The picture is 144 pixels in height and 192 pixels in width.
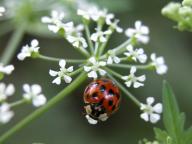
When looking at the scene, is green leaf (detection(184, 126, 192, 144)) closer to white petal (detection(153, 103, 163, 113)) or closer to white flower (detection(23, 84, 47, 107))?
white petal (detection(153, 103, 163, 113))

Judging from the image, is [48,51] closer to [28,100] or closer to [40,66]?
[40,66]

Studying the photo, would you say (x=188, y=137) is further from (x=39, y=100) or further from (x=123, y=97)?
(x=123, y=97)

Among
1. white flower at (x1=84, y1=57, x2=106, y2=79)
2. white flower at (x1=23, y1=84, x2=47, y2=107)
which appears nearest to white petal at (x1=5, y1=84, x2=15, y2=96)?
white flower at (x1=23, y1=84, x2=47, y2=107)

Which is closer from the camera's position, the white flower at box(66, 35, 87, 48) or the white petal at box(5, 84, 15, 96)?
the white petal at box(5, 84, 15, 96)

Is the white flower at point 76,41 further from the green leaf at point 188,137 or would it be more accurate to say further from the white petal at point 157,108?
the green leaf at point 188,137

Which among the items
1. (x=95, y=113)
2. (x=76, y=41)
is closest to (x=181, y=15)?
(x=76, y=41)

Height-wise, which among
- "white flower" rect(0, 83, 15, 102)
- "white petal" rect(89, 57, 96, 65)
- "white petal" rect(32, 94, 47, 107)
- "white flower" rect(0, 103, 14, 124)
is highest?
"white petal" rect(89, 57, 96, 65)
